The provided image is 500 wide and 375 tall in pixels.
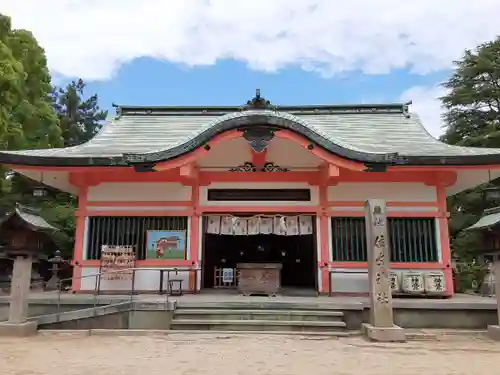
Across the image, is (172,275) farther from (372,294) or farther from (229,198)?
(372,294)

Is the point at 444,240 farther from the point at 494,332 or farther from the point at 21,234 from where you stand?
the point at 21,234

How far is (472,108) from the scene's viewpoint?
18969 mm

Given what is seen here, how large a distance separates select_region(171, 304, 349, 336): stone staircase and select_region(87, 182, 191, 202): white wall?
361cm

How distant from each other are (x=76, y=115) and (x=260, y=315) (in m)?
27.9

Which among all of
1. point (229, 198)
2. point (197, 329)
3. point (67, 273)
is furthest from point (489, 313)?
point (67, 273)

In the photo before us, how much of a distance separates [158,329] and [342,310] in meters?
3.51

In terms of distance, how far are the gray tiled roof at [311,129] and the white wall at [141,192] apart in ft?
2.99

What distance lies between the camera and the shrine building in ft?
33.3

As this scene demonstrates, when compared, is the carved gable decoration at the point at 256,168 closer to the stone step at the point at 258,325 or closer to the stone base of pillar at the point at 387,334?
the stone step at the point at 258,325

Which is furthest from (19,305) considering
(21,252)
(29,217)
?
(29,217)

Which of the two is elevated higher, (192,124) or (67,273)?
(192,124)

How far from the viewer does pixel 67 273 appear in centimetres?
1565

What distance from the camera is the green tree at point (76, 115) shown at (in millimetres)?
29484

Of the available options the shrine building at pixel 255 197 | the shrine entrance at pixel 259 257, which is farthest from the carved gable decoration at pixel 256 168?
the shrine entrance at pixel 259 257
